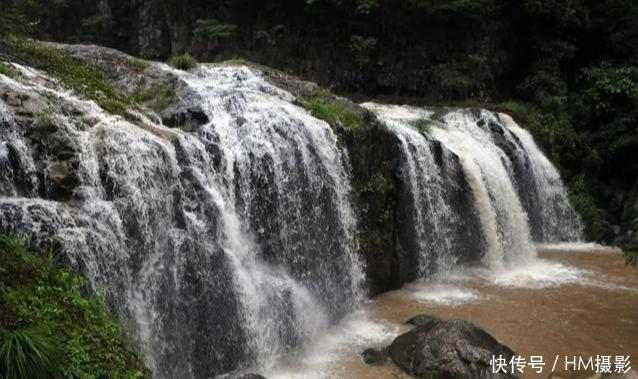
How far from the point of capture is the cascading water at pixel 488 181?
12023mm

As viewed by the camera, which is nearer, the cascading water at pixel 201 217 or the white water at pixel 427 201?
the cascading water at pixel 201 217

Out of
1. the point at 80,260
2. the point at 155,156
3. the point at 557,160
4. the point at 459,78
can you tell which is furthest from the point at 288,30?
the point at 80,260

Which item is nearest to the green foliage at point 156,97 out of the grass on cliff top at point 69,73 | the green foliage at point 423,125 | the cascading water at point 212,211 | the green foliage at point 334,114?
the cascading water at point 212,211

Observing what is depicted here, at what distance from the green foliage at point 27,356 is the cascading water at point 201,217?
68.4 inches

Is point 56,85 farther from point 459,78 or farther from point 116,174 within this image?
point 459,78

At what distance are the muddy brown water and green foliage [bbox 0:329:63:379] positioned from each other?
4.08 m

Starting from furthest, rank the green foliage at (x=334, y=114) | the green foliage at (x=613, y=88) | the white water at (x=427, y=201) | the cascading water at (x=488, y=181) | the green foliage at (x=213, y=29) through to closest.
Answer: the green foliage at (x=213, y=29) → the green foliage at (x=613, y=88) → the cascading water at (x=488, y=181) → the white water at (x=427, y=201) → the green foliage at (x=334, y=114)

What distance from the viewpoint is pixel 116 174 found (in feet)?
22.0

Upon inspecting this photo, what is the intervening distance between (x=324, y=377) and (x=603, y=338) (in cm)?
452

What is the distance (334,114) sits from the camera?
413 inches

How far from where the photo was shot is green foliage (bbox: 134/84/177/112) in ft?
30.9

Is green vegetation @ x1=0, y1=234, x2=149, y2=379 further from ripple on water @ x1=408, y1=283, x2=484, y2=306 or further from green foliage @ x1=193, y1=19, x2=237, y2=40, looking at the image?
green foliage @ x1=193, y1=19, x2=237, y2=40

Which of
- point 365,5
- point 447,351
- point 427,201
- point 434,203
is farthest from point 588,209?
point 447,351

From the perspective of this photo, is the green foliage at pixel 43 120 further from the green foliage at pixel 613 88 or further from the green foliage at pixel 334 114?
the green foliage at pixel 613 88
